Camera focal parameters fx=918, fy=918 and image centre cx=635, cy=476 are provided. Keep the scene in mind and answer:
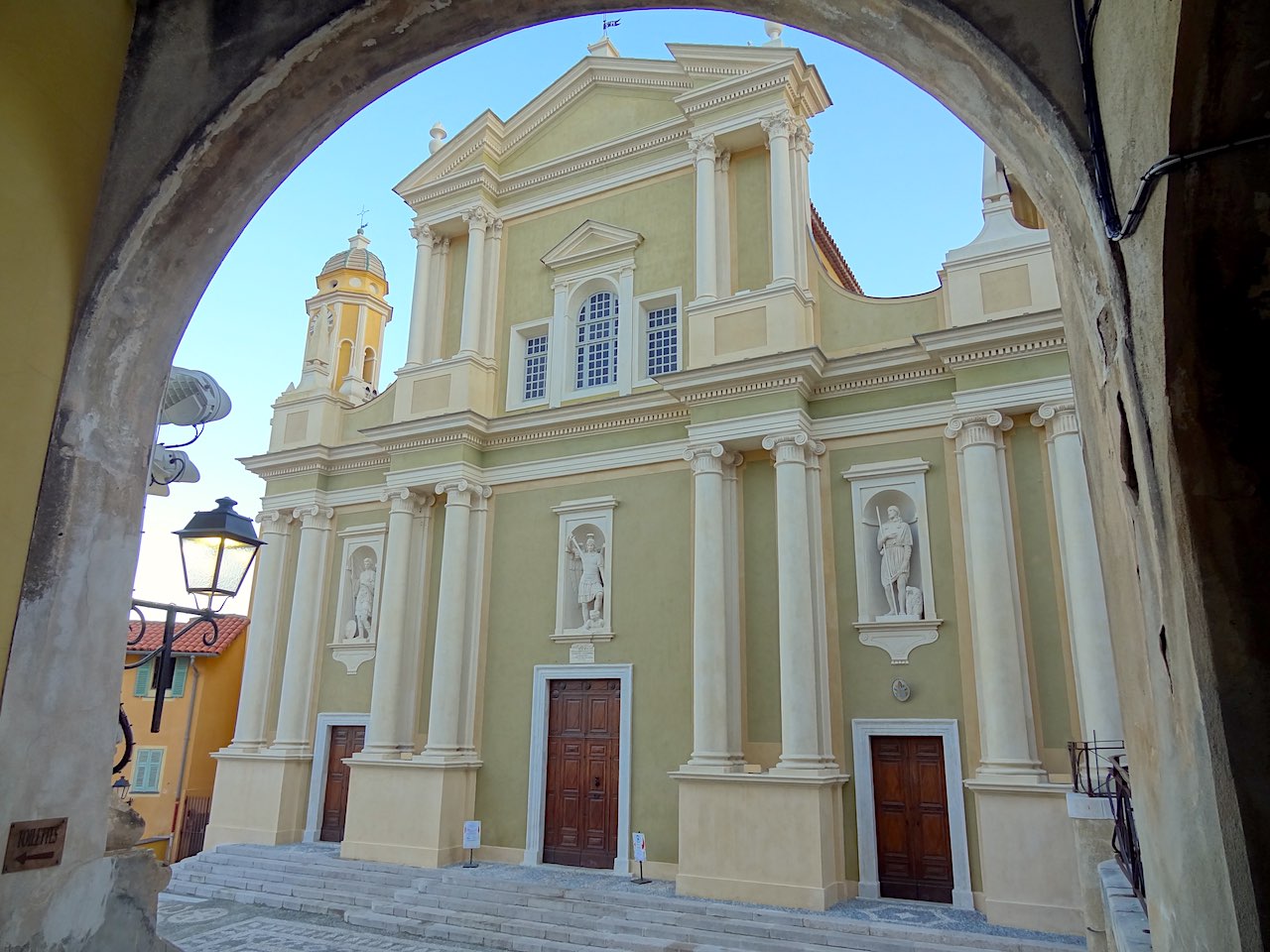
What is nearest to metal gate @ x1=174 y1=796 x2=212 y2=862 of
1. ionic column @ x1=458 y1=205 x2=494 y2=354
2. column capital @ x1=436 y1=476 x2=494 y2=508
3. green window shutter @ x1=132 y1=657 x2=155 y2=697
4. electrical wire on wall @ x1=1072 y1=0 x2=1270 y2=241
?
green window shutter @ x1=132 y1=657 x2=155 y2=697

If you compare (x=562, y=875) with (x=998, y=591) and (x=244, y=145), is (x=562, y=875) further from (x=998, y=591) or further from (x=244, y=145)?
(x=244, y=145)

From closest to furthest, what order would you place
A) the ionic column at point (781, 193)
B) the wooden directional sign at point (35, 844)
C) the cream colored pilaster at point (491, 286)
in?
the wooden directional sign at point (35, 844)
the ionic column at point (781, 193)
the cream colored pilaster at point (491, 286)

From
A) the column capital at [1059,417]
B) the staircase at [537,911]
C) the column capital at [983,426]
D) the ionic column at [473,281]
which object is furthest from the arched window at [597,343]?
the staircase at [537,911]

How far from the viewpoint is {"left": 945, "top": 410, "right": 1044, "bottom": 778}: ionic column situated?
11555mm

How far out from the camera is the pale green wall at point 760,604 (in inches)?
538

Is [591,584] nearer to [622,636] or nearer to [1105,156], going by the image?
[622,636]

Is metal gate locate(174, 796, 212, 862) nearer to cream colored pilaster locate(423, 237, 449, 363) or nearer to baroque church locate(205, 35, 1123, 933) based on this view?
baroque church locate(205, 35, 1123, 933)

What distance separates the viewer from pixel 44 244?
3.43 m

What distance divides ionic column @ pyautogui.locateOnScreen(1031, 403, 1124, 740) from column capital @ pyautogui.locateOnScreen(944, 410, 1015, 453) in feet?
1.39

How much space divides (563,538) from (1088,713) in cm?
868

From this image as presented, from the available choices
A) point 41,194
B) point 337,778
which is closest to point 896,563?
point 337,778

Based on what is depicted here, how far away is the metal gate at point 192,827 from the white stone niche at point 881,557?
15.4 m

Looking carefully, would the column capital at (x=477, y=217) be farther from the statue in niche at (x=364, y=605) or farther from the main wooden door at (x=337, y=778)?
the main wooden door at (x=337, y=778)

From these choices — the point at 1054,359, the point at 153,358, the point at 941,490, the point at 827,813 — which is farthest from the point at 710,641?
the point at 153,358
